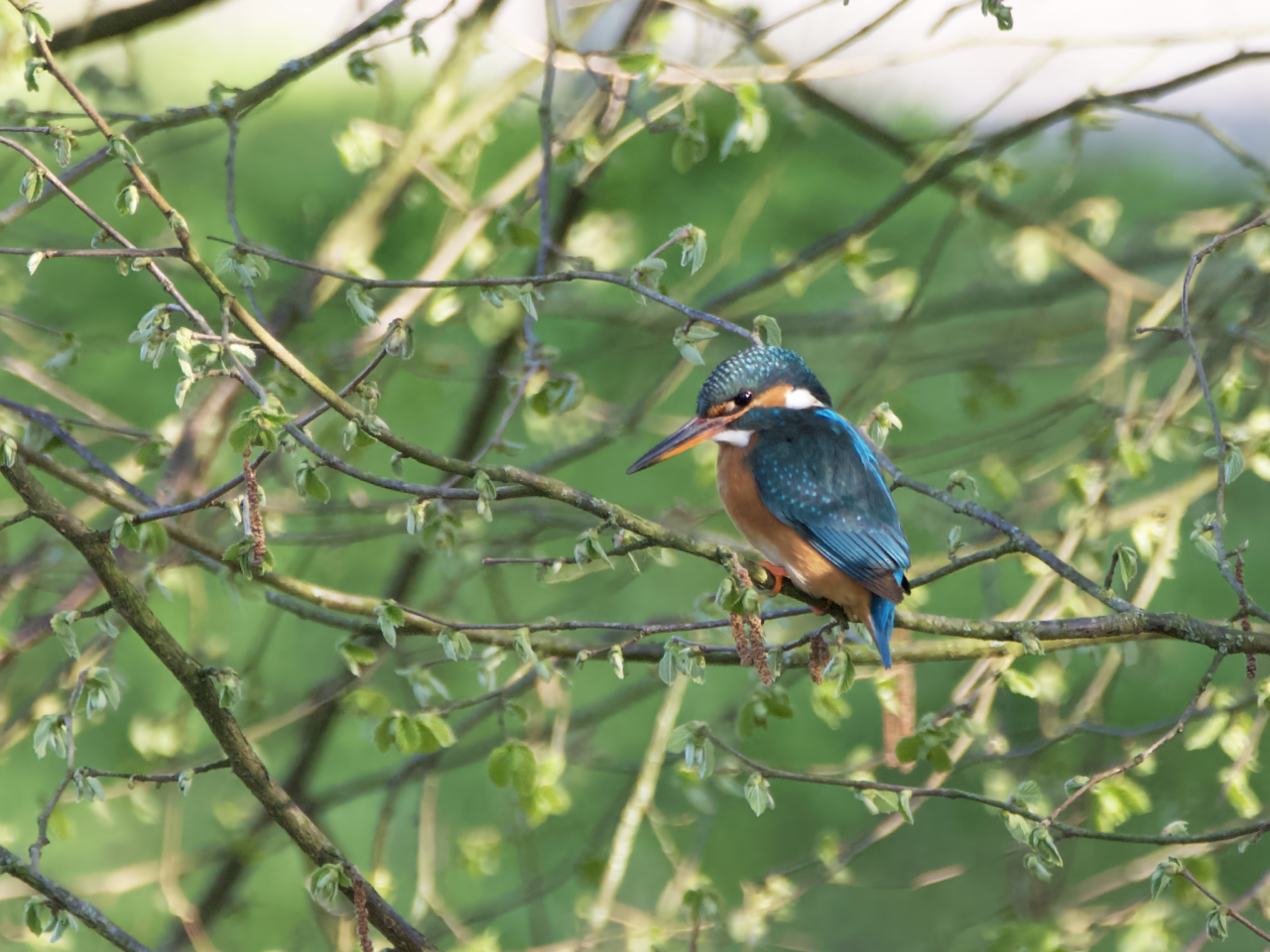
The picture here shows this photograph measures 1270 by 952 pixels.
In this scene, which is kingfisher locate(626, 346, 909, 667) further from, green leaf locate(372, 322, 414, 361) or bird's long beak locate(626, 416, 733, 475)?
green leaf locate(372, 322, 414, 361)

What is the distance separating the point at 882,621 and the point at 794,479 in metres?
0.36

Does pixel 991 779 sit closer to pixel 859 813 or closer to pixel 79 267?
pixel 859 813

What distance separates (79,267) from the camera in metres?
4.33

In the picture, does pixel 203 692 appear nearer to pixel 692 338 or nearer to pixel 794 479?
pixel 692 338

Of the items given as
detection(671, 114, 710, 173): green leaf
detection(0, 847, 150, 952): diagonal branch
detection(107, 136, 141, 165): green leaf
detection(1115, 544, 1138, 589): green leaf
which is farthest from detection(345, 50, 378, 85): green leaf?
detection(1115, 544, 1138, 589): green leaf

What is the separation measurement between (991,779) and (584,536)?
133 cm

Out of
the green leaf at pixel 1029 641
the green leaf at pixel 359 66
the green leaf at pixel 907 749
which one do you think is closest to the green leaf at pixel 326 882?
the green leaf at pixel 907 749

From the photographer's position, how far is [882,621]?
198 cm

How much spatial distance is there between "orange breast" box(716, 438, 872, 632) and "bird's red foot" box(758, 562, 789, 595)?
0.02m

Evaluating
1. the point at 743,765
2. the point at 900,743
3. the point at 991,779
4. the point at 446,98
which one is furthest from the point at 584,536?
the point at 446,98

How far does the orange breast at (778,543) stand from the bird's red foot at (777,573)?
0.02 meters

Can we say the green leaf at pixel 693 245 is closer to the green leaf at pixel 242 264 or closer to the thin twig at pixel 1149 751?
the green leaf at pixel 242 264

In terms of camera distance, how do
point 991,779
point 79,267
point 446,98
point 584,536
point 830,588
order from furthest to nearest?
point 79,267, point 446,98, point 991,779, point 830,588, point 584,536

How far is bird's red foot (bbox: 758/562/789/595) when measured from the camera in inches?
75.5
